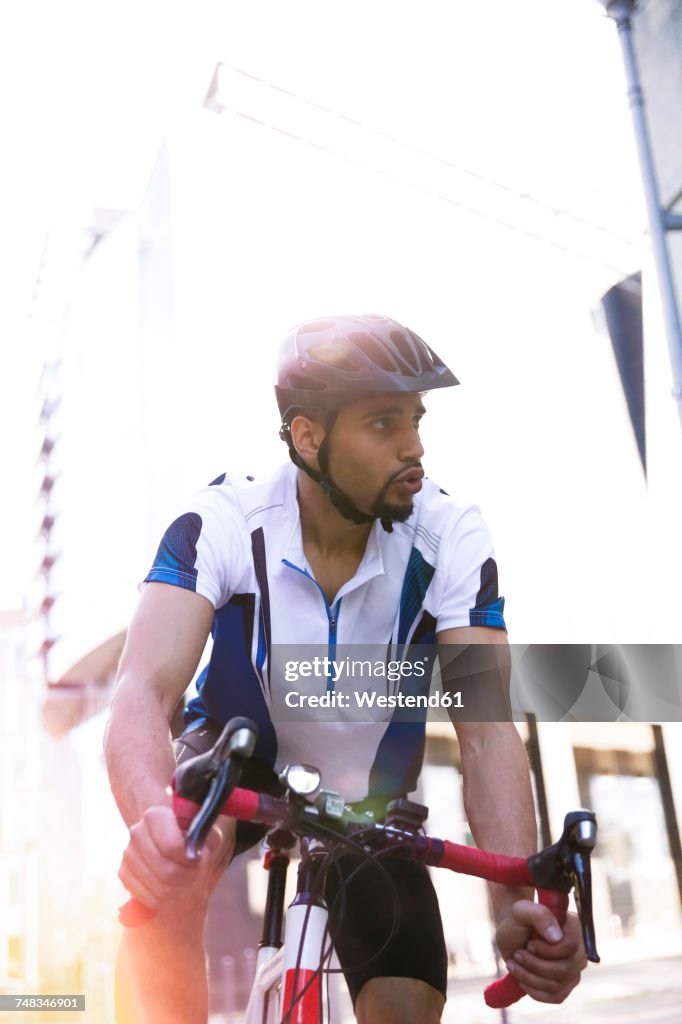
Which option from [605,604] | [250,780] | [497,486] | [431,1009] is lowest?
[431,1009]

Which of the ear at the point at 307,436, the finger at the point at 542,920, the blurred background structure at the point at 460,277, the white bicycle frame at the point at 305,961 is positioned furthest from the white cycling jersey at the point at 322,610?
the blurred background structure at the point at 460,277

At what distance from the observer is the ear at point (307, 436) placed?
1573 mm

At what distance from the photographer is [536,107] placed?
4.58 meters

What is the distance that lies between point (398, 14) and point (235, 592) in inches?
134

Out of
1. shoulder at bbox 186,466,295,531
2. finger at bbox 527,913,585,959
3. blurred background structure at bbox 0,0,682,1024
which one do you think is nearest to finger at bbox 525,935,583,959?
finger at bbox 527,913,585,959

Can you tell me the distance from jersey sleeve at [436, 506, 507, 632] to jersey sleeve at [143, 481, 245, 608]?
1.14 feet

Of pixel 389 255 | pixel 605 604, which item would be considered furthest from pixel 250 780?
pixel 389 255

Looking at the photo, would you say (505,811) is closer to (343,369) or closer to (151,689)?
(151,689)

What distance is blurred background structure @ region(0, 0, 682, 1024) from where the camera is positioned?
3.98 m

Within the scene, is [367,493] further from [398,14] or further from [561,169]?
[561,169]

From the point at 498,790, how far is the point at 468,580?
13.7 inches

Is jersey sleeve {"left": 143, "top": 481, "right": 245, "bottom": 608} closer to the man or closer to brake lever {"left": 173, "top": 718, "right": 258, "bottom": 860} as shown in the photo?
the man

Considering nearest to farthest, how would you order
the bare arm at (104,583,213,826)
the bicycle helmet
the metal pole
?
the bare arm at (104,583,213,826) → the bicycle helmet → the metal pole

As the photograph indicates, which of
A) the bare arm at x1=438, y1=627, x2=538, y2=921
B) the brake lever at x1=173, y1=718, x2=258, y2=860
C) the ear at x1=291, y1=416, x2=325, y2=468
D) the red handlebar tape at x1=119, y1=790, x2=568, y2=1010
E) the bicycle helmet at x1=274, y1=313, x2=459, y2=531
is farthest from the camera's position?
the ear at x1=291, y1=416, x2=325, y2=468
